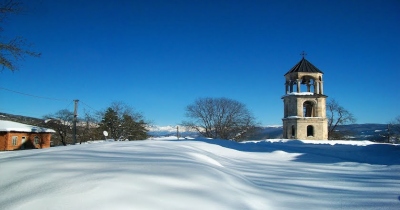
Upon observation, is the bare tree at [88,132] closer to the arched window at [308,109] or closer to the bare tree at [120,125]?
the bare tree at [120,125]

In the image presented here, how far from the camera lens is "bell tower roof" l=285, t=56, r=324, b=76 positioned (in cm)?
2525

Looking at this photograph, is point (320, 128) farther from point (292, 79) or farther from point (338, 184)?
Answer: point (338, 184)

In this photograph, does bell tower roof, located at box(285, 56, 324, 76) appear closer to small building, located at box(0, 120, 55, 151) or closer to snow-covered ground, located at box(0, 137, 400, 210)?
snow-covered ground, located at box(0, 137, 400, 210)

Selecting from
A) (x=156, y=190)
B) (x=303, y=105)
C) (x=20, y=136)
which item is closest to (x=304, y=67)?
(x=303, y=105)

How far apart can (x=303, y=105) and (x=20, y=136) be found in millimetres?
29943

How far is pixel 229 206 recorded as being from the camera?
2900 millimetres

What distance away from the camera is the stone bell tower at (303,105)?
2506cm

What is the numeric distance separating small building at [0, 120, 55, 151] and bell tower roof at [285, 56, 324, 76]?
2840 centimetres

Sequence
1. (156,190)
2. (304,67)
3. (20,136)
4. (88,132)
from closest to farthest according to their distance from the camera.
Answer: (156,190)
(304,67)
(20,136)
(88,132)

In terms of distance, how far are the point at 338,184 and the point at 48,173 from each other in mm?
4668

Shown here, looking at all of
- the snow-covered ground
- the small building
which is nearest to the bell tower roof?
the snow-covered ground

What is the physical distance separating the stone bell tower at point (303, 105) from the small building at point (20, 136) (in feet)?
90.4

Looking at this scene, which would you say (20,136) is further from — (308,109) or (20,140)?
(308,109)

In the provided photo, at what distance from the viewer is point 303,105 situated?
25703 mm
